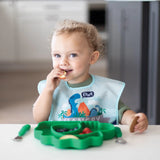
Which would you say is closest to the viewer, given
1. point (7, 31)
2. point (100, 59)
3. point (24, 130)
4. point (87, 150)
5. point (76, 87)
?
point (87, 150)

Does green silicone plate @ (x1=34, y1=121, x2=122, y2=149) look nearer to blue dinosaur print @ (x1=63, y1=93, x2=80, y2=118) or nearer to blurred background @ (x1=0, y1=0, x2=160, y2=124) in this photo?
blue dinosaur print @ (x1=63, y1=93, x2=80, y2=118)

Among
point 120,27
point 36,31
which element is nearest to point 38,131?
point 120,27

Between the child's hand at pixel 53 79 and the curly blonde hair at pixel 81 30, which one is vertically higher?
the curly blonde hair at pixel 81 30

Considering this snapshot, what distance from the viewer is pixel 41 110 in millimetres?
1022

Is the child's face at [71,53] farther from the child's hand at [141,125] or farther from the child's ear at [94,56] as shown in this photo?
the child's hand at [141,125]

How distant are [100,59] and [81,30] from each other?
0.86 metres

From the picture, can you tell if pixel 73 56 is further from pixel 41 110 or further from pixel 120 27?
pixel 120 27

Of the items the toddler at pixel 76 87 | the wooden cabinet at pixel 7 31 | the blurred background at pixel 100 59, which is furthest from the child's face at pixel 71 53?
the wooden cabinet at pixel 7 31

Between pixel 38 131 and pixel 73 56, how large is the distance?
12.0 inches

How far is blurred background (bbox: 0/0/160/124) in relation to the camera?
2154mm

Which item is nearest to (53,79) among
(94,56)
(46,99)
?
(46,99)

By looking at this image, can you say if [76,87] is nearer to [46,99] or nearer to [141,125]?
[46,99]

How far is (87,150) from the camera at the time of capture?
691mm

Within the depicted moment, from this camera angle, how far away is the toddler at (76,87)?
984 mm
